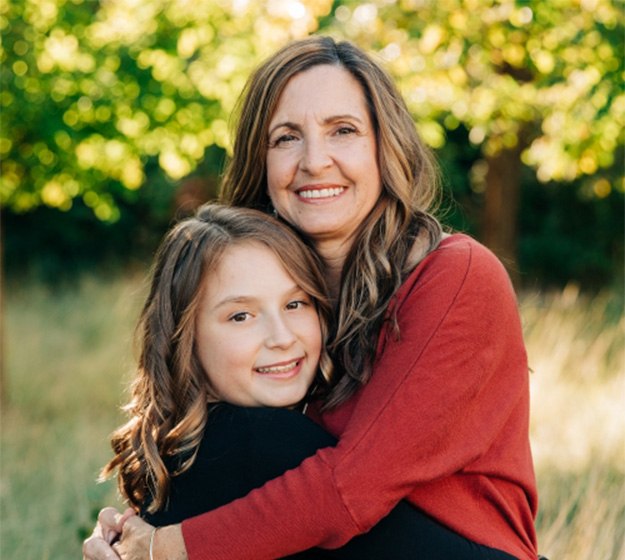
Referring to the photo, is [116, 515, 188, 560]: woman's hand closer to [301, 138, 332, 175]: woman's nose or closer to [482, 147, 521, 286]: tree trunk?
[301, 138, 332, 175]: woman's nose

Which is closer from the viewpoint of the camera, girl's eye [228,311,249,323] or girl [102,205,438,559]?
girl [102,205,438,559]

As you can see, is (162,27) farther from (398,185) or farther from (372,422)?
(372,422)

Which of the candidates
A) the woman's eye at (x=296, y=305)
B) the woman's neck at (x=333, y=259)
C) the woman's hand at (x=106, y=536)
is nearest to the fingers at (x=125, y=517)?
the woman's hand at (x=106, y=536)

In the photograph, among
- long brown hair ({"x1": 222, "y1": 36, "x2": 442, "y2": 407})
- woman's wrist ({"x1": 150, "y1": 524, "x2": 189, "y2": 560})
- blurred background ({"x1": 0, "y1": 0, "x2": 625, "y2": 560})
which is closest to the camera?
woman's wrist ({"x1": 150, "y1": 524, "x2": 189, "y2": 560})

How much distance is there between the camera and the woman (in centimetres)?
228

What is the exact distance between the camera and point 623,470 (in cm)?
508

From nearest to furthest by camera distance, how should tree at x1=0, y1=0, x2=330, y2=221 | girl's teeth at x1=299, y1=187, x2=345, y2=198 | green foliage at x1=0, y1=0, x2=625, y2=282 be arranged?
girl's teeth at x1=299, y1=187, x2=345, y2=198 < green foliage at x1=0, y1=0, x2=625, y2=282 < tree at x1=0, y1=0, x2=330, y2=221

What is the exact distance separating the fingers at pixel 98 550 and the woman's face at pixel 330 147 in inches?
39.3

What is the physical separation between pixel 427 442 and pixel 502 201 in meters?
8.48

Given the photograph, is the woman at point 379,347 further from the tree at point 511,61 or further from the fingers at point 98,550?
the tree at point 511,61

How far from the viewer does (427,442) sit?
2.29 metres

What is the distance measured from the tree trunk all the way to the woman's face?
758cm

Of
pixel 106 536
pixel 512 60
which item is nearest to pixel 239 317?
pixel 106 536

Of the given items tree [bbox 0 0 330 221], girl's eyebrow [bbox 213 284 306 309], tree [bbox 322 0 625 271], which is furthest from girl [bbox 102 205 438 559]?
tree [bbox 0 0 330 221]
